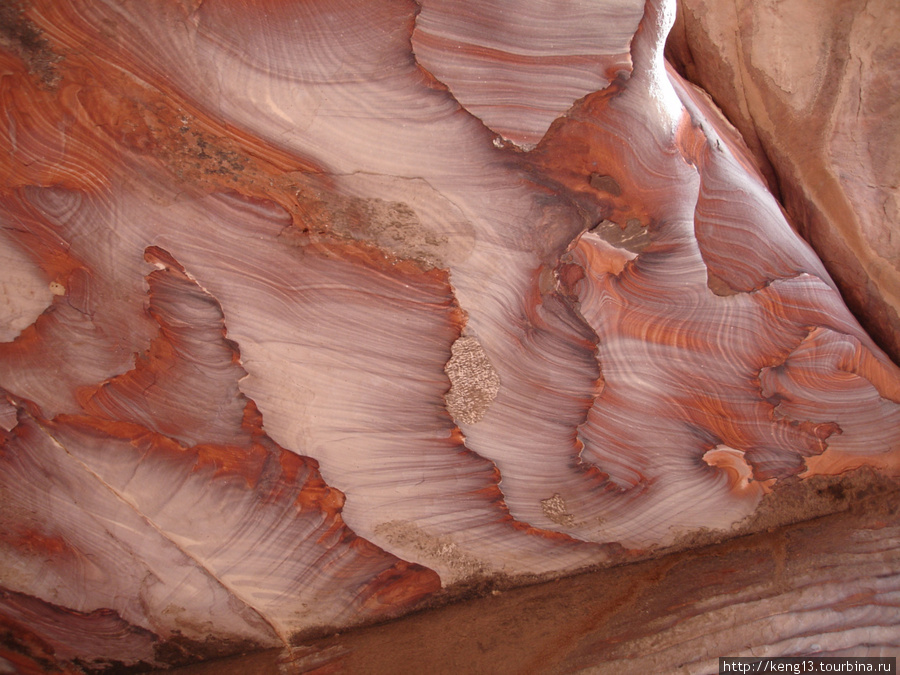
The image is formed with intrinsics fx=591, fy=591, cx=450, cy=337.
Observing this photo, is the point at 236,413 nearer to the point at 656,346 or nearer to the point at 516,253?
the point at 516,253

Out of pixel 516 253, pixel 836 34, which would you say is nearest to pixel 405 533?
pixel 516 253

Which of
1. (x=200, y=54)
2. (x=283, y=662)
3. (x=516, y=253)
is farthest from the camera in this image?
(x=283, y=662)

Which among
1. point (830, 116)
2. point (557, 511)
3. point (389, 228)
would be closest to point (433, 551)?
point (557, 511)

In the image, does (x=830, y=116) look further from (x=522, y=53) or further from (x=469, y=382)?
(x=469, y=382)

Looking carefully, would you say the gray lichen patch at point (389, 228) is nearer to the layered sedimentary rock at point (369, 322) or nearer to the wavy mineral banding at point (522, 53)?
the layered sedimentary rock at point (369, 322)

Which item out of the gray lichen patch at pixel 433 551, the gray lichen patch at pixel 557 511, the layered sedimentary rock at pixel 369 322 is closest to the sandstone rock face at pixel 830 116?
the layered sedimentary rock at pixel 369 322

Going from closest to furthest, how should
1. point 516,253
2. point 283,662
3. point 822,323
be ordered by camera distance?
point 516,253, point 822,323, point 283,662

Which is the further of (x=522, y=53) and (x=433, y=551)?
(x=433, y=551)
